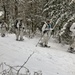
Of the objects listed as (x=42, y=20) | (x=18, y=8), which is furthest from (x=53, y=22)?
(x=18, y=8)

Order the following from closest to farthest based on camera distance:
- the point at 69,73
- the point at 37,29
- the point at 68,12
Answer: the point at 69,73 → the point at 68,12 → the point at 37,29

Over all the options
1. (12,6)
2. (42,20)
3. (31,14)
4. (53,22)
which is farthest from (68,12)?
(12,6)

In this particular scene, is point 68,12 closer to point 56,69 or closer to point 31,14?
point 31,14

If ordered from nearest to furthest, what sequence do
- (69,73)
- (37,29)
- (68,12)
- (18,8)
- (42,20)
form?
(69,73), (68,12), (42,20), (37,29), (18,8)

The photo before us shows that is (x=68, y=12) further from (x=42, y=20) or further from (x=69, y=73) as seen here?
(x=69, y=73)

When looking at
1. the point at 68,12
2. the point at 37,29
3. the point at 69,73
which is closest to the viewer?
the point at 69,73

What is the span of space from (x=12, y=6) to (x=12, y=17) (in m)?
1.38

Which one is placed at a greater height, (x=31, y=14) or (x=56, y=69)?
(x=31, y=14)

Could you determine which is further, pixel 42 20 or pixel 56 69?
pixel 42 20

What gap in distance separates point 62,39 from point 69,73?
11.9 m

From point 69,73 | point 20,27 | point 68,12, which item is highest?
point 68,12

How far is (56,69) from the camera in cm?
1111

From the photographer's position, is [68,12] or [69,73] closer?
[69,73]

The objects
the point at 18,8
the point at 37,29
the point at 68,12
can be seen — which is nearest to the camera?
the point at 68,12
